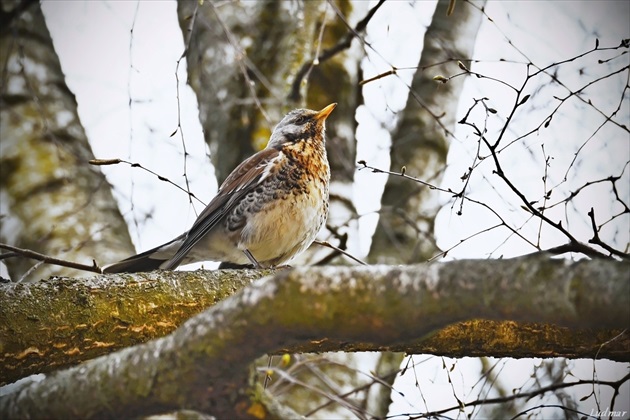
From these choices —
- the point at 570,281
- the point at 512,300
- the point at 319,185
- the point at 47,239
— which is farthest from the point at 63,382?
the point at 319,185

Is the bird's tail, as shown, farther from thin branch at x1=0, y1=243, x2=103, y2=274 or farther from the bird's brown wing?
thin branch at x1=0, y1=243, x2=103, y2=274

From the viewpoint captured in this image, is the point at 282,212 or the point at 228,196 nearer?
the point at 282,212

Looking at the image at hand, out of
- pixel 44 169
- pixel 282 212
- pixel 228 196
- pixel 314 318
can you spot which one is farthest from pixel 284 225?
pixel 314 318

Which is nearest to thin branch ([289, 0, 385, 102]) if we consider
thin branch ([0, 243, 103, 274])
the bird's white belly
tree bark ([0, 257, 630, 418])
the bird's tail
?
the bird's white belly

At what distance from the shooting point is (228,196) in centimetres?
389

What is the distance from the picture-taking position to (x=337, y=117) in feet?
16.3

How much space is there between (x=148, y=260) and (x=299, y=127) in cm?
125

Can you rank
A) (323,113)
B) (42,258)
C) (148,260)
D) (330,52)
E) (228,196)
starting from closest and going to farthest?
1. (42,258)
2. (148,260)
3. (228,196)
4. (323,113)
5. (330,52)

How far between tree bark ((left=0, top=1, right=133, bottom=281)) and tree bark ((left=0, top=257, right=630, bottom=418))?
2.02 meters

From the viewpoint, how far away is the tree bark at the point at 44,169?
147 inches

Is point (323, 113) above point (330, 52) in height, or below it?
below

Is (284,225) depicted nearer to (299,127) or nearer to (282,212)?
(282,212)

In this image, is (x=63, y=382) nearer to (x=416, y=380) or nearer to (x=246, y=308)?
(x=246, y=308)

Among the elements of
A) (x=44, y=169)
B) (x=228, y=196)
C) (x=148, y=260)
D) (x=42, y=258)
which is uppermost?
(x=44, y=169)
